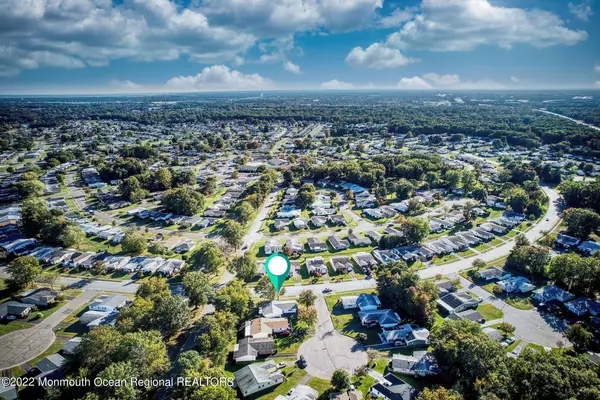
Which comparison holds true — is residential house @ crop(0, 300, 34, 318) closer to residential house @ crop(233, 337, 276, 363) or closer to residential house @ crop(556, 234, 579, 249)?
residential house @ crop(233, 337, 276, 363)

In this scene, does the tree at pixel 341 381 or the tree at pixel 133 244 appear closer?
the tree at pixel 341 381

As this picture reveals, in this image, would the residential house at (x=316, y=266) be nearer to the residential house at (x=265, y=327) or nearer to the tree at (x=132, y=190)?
the residential house at (x=265, y=327)

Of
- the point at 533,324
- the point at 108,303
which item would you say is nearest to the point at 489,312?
the point at 533,324

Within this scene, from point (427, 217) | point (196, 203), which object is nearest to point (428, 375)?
point (427, 217)

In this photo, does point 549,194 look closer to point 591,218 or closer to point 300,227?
point 591,218

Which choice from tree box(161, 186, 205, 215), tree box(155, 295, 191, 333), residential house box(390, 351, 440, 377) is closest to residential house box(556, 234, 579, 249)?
residential house box(390, 351, 440, 377)

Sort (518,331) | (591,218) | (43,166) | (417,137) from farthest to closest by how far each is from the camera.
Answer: (417,137) < (43,166) < (591,218) < (518,331)

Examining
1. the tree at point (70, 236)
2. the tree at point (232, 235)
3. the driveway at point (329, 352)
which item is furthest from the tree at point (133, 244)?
the driveway at point (329, 352)

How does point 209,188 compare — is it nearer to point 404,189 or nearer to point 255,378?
point 404,189
